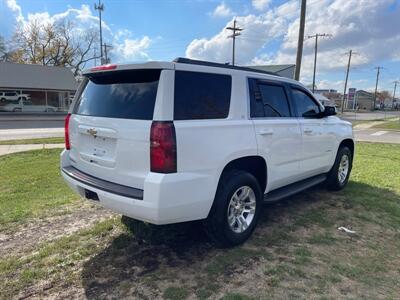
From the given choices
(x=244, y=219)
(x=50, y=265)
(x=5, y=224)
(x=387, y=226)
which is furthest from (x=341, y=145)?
(x=5, y=224)

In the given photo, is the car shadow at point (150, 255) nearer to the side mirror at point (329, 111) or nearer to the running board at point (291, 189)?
the running board at point (291, 189)

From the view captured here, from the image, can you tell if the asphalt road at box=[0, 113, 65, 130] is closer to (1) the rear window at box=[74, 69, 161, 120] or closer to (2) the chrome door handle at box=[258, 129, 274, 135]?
(1) the rear window at box=[74, 69, 161, 120]

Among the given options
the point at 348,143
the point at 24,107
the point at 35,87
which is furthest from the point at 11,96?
the point at 348,143

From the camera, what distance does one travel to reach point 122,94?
3.38 m

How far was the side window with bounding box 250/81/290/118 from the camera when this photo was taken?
4.01m

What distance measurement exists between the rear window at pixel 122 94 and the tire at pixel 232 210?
113 cm

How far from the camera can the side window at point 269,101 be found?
4008 millimetres

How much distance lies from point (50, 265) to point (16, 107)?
125ft

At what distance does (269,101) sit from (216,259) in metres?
2.06

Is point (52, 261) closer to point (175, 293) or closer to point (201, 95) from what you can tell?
point (175, 293)

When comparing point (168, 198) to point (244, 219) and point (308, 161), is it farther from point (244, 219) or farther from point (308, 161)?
point (308, 161)

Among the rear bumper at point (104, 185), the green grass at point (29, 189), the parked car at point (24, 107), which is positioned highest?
the rear bumper at point (104, 185)

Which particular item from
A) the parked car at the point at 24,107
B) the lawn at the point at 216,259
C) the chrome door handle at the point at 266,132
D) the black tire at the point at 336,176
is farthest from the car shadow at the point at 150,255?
the parked car at the point at 24,107

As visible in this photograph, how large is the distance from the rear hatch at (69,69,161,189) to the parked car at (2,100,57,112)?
37584 millimetres
